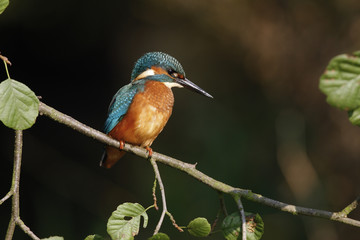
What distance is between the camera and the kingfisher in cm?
180

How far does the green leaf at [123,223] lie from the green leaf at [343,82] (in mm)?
565

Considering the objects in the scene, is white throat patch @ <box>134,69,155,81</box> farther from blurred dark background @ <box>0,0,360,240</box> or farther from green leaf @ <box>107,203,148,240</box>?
blurred dark background @ <box>0,0,360,240</box>

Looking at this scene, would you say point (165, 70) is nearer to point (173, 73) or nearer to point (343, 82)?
point (173, 73)

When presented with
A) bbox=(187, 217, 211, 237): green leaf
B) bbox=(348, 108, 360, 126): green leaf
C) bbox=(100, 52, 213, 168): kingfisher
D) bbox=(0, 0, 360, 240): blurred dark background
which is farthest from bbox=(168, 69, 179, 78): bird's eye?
bbox=(0, 0, 360, 240): blurred dark background

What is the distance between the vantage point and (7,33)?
11.4ft

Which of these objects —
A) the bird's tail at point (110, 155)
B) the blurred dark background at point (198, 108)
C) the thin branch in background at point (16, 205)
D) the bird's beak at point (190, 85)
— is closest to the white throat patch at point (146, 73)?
the bird's beak at point (190, 85)

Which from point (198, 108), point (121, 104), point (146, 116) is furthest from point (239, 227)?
point (198, 108)

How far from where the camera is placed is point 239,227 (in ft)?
3.60

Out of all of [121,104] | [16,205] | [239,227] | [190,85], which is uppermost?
[190,85]

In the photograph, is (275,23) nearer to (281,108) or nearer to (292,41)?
(292,41)

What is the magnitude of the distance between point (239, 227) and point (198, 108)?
2914 mm

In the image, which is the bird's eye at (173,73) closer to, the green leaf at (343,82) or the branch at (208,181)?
the branch at (208,181)

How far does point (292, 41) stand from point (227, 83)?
799mm

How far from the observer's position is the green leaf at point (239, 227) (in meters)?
1.10
